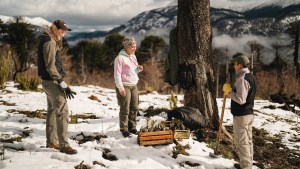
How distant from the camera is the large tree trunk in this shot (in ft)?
22.6

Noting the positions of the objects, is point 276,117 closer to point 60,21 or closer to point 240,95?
point 240,95

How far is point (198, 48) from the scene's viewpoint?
22.6 ft

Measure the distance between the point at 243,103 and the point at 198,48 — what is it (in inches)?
75.9

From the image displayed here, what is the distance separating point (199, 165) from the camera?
5.65 metres

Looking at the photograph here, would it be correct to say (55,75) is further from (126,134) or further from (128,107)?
(126,134)

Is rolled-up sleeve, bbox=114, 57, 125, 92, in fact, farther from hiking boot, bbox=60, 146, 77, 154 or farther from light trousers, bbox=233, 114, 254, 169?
light trousers, bbox=233, 114, 254, 169

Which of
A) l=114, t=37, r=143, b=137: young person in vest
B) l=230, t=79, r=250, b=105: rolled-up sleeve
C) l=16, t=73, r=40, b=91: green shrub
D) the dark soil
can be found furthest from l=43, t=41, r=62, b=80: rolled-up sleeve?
l=16, t=73, r=40, b=91: green shrub

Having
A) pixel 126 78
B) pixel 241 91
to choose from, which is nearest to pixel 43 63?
pixel 126 78

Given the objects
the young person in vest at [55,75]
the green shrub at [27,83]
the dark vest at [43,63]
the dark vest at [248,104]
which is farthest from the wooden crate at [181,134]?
the green shrub at [27,83]

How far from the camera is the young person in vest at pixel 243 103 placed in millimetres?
5345

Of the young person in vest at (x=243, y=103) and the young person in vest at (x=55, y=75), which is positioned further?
the young person in vest at (x=243, y=103)

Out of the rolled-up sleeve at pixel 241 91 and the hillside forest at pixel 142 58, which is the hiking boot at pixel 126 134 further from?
the hillside forest at pixel 142 58

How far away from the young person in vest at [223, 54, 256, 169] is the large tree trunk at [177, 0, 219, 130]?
4.54 ft

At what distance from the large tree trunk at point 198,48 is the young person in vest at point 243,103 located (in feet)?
4.54
